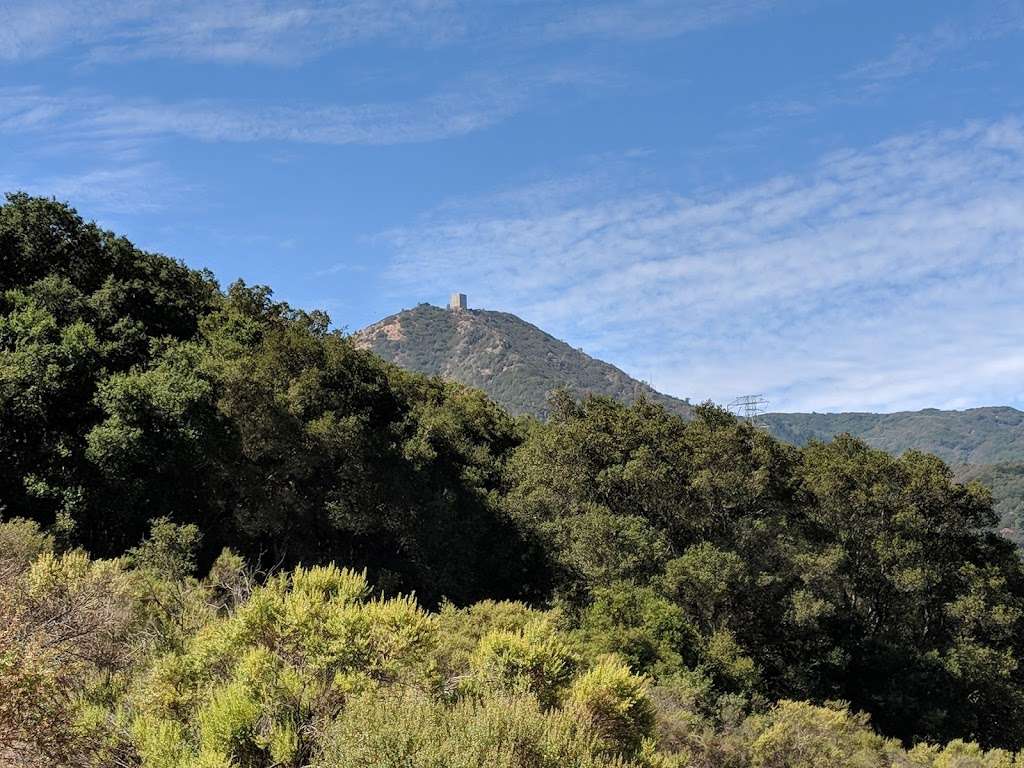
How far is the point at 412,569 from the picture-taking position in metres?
22.9

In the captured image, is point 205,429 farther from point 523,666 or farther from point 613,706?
point 613,706

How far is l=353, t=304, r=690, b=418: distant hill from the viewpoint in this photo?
15675cm

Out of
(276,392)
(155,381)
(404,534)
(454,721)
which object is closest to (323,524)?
(404,534)

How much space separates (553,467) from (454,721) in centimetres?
1995

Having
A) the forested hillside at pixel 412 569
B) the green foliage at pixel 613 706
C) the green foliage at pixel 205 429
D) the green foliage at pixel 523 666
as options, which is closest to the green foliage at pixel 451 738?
the forested hillside at pixel 412 569

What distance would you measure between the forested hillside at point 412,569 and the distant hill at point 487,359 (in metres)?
116

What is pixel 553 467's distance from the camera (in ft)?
85.6

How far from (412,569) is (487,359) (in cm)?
14951

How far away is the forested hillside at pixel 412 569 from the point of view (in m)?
7.45

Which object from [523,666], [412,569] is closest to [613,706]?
[523,666]

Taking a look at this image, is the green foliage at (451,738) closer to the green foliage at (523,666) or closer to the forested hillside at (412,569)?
the forested hillside at (412,569)

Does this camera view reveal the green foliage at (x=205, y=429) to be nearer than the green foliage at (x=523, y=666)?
No

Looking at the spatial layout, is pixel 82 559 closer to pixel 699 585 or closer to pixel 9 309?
pixel 9 309

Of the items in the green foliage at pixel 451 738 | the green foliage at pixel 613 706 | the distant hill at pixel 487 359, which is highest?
the distant hill at pixel 487 359
